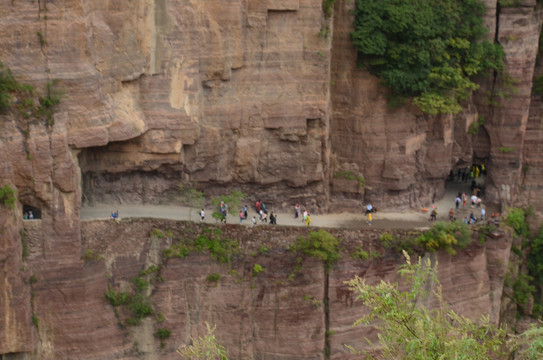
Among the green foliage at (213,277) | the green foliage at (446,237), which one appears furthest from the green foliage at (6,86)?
the green foliage at (446,237)

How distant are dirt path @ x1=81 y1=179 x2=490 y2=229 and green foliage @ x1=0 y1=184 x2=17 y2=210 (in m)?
3.94

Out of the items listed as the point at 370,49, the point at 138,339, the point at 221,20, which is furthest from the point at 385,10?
the point at 138,339

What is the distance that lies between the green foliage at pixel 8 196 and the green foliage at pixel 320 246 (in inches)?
453

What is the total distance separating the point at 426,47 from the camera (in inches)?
1613

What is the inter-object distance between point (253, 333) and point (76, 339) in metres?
7.36

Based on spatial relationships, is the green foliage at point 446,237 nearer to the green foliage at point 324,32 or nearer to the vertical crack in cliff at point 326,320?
the vertical crack in cliff at point 326,320

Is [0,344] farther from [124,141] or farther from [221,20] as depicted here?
[221,20]

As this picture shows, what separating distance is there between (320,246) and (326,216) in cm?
456

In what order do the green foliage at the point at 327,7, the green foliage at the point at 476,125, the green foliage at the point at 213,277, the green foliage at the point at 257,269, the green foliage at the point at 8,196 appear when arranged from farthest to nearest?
the green foliage at the point at 476,125 → the green foliage at the point at 327,7 → the green foliage at the point at 257,269 → the green foliage at the point at 213,277 → the green foliage at the point at 8,196

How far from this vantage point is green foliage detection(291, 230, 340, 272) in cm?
3809

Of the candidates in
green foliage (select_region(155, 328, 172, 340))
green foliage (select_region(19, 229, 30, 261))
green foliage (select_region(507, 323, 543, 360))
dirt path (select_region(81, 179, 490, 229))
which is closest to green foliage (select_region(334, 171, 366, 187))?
dirt path (select_region(81, 179, 490, 229))

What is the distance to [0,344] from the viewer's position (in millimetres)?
34812

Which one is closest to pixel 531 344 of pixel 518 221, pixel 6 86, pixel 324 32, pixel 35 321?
pixel 6 86

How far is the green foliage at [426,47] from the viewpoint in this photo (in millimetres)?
40500
